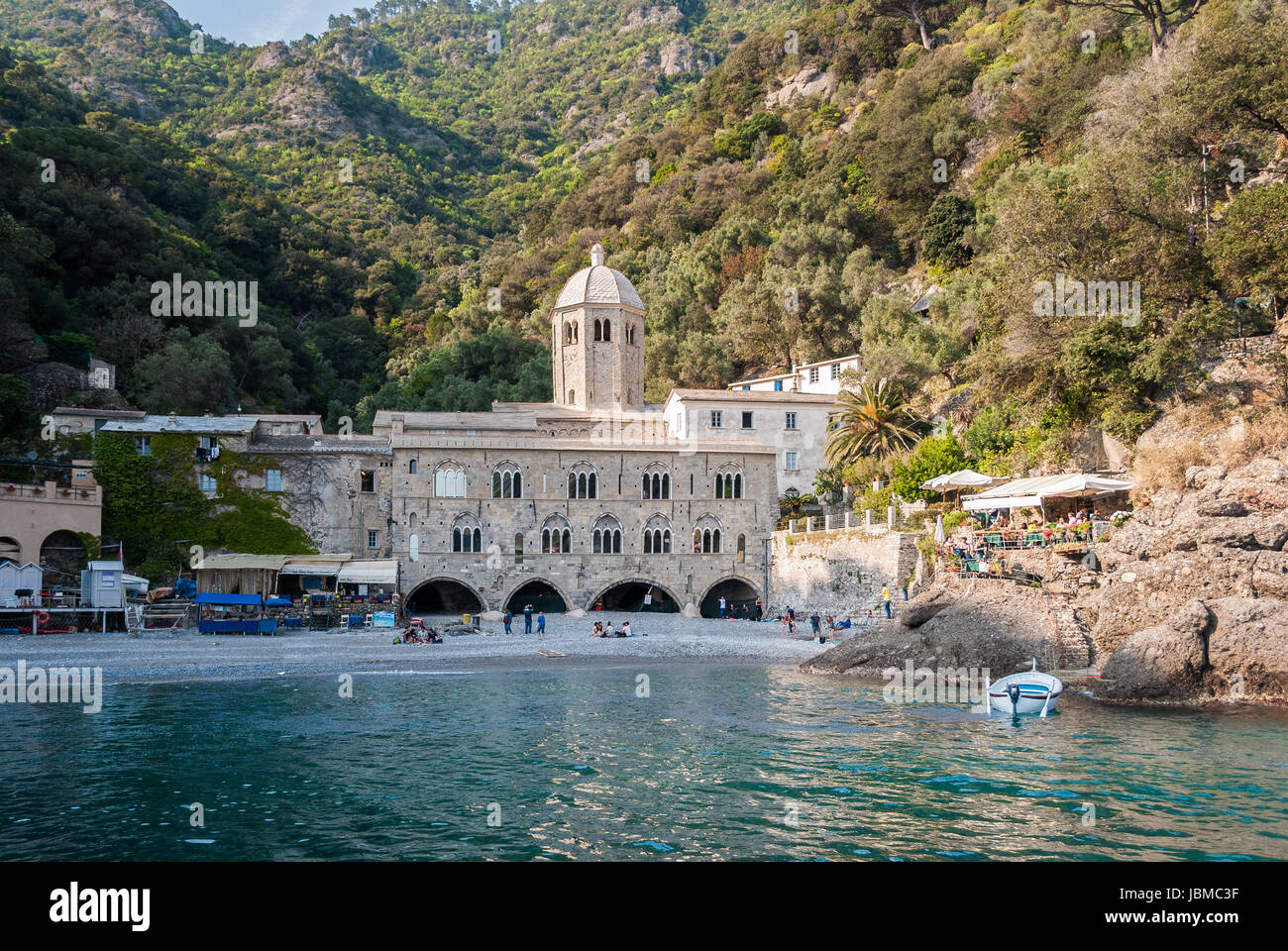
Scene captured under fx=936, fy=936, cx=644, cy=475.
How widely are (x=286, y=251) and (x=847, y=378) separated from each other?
4051 cm

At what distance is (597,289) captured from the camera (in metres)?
48.4

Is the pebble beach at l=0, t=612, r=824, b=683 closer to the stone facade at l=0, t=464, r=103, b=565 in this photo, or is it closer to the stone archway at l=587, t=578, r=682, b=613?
the stone facade at l=0, t=464, r=103, b=565

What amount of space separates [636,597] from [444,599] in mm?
8728

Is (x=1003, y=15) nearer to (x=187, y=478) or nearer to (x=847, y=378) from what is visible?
(x=847, y=378)

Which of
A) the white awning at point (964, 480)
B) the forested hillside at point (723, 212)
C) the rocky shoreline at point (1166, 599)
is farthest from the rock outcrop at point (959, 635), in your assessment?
the forested hillside at point (723, 212)

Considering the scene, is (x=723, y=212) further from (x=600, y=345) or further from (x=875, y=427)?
(x=875, y=427)

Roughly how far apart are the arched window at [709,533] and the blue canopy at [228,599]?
1755cm

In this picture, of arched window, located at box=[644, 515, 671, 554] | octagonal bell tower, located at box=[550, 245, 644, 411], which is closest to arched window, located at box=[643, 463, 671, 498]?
arched window, located at box=[644, 515, 671, 554]

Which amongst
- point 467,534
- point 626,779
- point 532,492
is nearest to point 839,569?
point 532,492

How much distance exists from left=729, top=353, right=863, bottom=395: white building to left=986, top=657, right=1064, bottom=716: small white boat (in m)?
25.3

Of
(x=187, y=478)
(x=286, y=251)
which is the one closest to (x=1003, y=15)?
(x=286, y=251)

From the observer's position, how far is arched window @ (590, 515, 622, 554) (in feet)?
129

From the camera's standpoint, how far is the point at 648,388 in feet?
178

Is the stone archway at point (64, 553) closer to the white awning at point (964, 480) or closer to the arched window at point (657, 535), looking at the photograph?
the arched window at point (657, 535)
